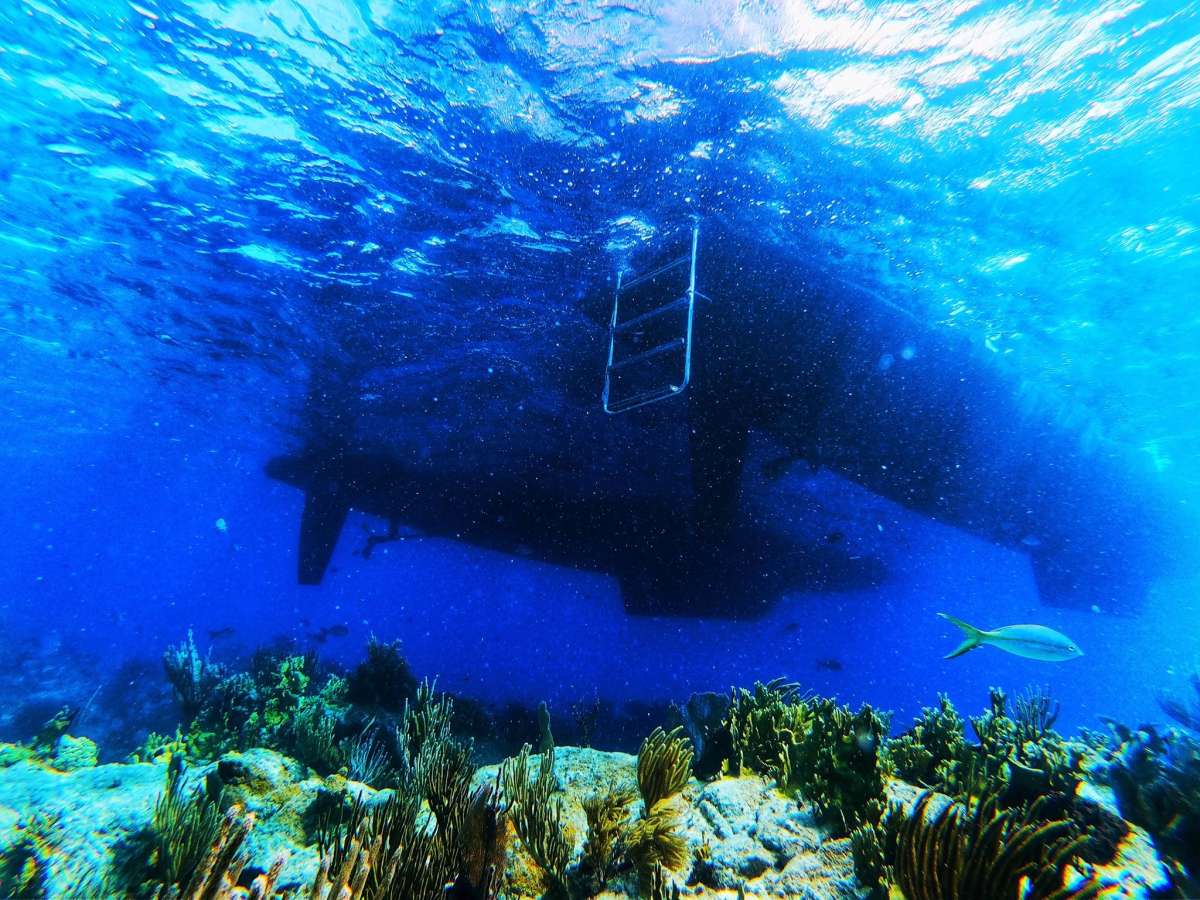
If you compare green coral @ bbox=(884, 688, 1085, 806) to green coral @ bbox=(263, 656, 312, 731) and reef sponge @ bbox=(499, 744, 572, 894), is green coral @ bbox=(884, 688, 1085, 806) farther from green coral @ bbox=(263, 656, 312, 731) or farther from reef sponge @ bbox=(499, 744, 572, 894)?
green coral @ bbox=(263, 656, 312, 731)

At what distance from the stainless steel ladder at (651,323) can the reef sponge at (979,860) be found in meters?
5.84

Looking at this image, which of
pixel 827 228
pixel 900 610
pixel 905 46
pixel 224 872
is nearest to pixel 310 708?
pixel 224 872

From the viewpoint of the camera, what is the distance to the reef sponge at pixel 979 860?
2.57 metres

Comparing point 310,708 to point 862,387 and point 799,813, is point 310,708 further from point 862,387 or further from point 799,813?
point 862,387

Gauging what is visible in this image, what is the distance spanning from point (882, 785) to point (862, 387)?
7.45 meters

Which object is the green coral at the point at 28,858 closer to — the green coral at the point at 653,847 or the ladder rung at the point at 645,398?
the green coral at the point at 653,847

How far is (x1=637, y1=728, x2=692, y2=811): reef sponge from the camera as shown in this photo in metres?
4.71

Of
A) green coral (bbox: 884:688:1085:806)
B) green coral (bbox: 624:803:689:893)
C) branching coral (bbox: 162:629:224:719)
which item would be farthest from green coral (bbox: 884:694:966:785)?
branching coral (bbox: 162:629:224:719)

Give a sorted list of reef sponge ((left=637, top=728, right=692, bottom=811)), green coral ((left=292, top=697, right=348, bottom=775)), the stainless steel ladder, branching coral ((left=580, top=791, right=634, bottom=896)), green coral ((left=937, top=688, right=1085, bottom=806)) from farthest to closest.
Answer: the stainless steel ladder < green coral ((left=292, top=697, right=348, bottom=775)) < reef sponge ((left=637, top=728, right=692, bottom=811)) < green coral ((left=937, top=688, right=1085, bottom=806)) < branching coral ((left=580, top=791, right=634, bottom=896))

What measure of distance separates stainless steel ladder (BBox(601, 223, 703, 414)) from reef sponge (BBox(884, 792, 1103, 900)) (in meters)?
5.84

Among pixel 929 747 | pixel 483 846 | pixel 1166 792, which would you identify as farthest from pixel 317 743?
pixel 1166 792

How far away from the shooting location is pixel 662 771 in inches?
186

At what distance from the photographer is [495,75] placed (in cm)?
774

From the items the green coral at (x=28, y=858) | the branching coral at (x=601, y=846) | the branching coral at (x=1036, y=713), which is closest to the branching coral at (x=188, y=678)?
the green coral at (x=28, y=858)
